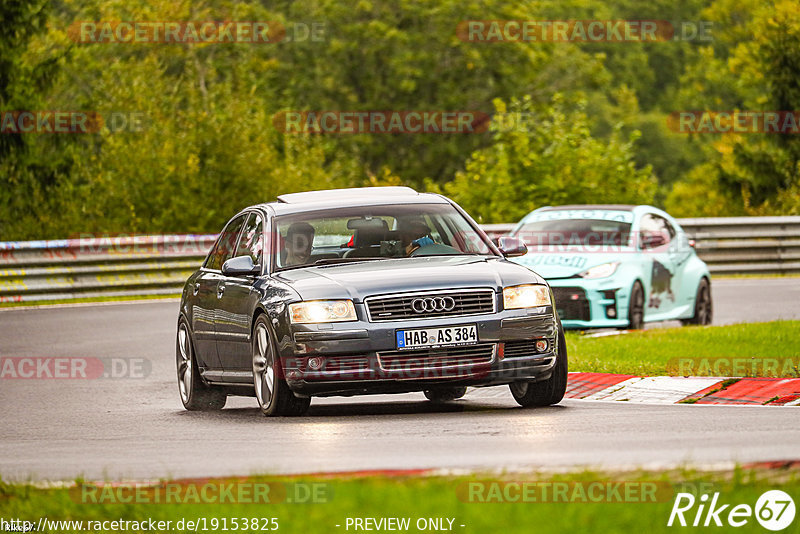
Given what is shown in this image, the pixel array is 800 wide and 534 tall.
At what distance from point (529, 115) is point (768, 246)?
23.5 ft

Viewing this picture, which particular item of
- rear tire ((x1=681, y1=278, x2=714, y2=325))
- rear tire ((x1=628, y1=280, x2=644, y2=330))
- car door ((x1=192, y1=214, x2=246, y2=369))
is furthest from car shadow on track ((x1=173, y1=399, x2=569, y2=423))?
rear tire ((x1=681, y1=278, x2=714, y2=325))

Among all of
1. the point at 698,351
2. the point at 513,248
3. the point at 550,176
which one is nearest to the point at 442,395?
the point at 513,248

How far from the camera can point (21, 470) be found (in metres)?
9.03

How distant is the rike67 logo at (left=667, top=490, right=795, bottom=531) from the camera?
21.0 ft

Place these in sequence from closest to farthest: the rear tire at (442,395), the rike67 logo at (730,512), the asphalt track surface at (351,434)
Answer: the rike67 logo at (730,512), the asphalt track surface at (351,434), the rear tire at (442,395)

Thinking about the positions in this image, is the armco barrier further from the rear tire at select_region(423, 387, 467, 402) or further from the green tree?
the rear tire at select_region(423, 387, 467, 402)

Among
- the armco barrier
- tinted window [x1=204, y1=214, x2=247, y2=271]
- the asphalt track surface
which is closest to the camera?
the asphalt track surface

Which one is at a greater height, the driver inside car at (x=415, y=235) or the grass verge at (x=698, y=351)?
the driver inside car at (x=415, y=235)

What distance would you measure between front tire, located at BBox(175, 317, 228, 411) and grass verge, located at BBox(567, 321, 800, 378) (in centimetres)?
328

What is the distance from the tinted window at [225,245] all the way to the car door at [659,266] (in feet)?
24.1

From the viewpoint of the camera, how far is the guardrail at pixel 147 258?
26.5 meters

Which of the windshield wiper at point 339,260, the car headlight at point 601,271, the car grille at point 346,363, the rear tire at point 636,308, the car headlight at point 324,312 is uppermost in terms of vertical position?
the windshield wiper at point 339,260

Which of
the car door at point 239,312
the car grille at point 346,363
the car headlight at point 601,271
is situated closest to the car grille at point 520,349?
the car grille at point 346,363

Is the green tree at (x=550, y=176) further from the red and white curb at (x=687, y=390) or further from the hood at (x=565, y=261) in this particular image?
the red and white curb at (x=687, y=390)
